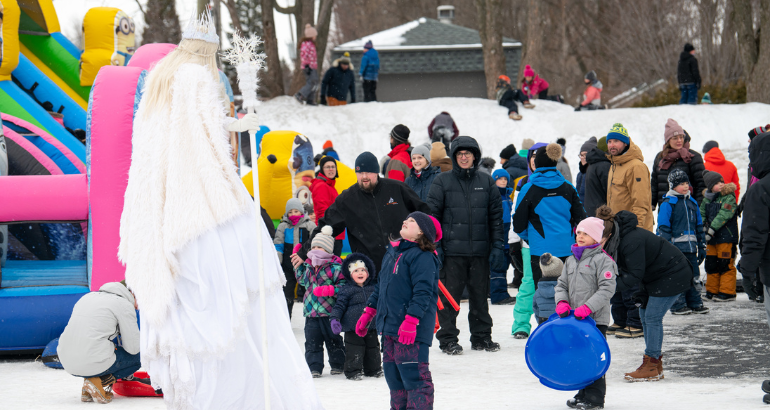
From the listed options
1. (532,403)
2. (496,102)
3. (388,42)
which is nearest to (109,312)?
(532,403)

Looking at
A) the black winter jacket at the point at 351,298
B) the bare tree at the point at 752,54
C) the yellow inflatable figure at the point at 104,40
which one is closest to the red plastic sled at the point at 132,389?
the black winter jacket at the point at 351,298

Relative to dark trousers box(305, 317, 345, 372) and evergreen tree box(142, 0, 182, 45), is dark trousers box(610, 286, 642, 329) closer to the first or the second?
dark trousers box(305, 317, 345, 372)

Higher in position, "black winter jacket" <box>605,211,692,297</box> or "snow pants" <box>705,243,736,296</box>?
"black winter jacket" <box>605,211,692,297</box>

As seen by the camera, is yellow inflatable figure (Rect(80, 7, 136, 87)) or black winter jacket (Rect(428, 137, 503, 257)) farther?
yellow inflatable figure (Rect(80, 7, 136, 87))

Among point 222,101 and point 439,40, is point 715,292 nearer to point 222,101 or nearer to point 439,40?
point 222,101

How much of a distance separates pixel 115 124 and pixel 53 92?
4794 mm

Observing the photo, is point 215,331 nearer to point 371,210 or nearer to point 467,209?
point 371,210

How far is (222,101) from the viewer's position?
4.38 metres

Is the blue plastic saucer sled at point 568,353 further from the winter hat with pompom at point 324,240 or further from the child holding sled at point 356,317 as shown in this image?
the winter hat with pompom at point 324,240

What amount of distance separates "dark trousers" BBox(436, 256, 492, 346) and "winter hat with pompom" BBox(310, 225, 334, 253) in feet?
3.69

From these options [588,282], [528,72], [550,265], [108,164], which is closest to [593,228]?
[588,282]

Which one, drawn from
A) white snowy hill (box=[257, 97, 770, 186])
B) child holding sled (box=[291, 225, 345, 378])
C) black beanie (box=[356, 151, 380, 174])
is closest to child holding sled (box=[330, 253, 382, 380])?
child holding sled (box=[291, 225, 345, 378])

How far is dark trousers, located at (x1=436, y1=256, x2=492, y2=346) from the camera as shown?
744 cm

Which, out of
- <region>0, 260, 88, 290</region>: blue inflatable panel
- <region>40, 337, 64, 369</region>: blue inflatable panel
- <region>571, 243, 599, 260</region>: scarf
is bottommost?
<region>40, 337, 64, 369</region>: blue inflatable panel
